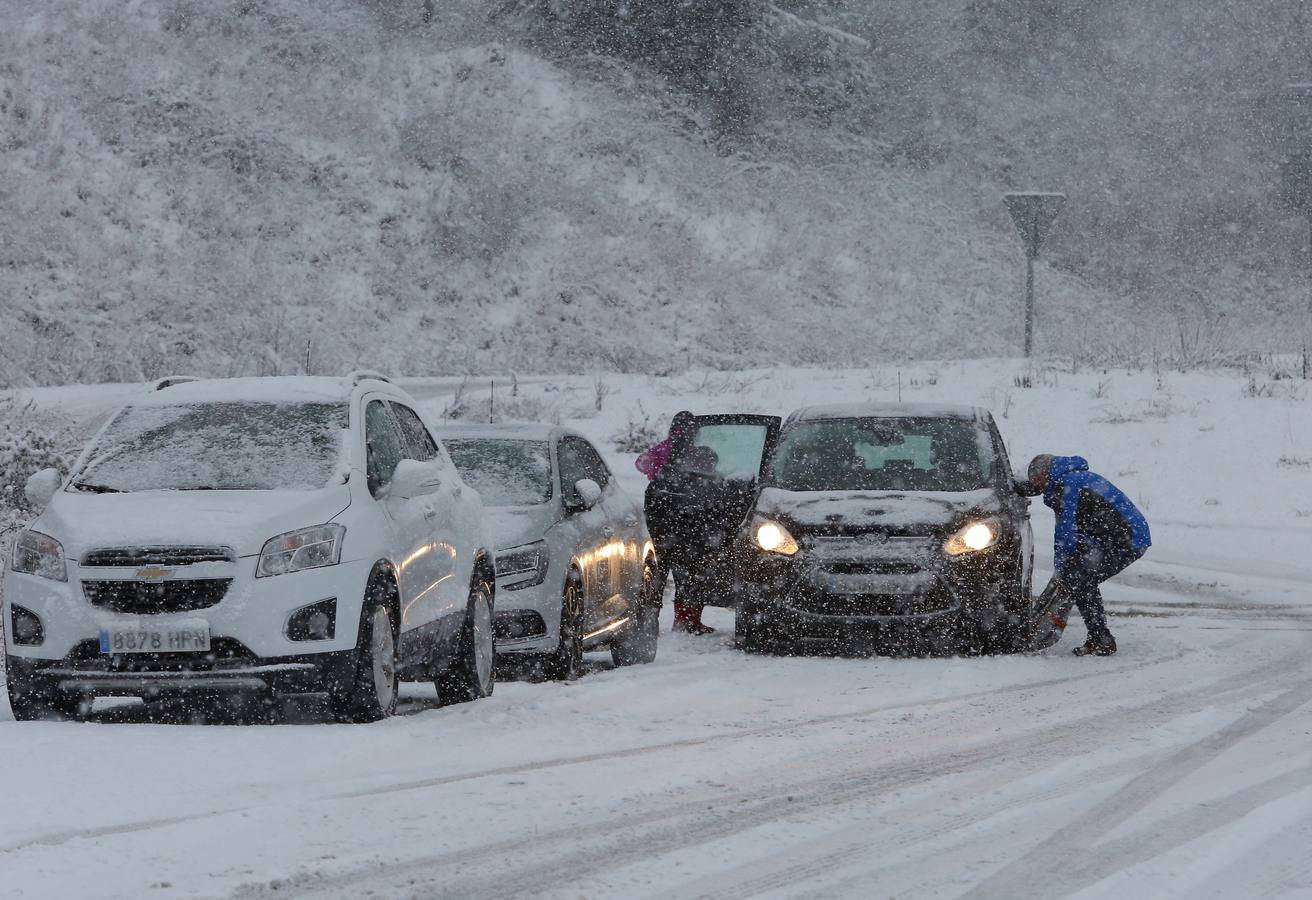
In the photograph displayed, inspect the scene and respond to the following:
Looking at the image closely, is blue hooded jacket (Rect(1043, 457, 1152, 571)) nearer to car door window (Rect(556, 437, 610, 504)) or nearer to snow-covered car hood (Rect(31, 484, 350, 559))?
car door window (Rect(556, 437, 610, 504))

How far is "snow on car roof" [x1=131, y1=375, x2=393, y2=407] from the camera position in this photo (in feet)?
33.3

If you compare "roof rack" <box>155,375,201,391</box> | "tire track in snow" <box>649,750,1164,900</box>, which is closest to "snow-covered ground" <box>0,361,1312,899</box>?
"tire track in snow" <box>649,750,1164,900</box>

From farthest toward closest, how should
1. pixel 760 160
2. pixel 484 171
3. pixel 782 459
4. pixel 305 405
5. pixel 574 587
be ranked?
pixel 760 160 → pixel 484 171 → pixel 782 459 → pixel 574 587 → pixel 305 405

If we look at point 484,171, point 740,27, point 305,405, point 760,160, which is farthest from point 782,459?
point 740,27

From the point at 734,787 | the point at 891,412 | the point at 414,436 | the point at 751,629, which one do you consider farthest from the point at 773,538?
the point at 734,787

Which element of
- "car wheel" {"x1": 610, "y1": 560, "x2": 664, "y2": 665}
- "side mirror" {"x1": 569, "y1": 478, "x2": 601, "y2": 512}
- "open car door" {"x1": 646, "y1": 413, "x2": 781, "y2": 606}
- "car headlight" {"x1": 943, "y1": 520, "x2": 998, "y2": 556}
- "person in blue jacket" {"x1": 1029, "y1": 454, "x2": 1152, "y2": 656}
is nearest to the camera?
"side mirror" {"x1": 569, "y1": 478, "x2": 601, "y2": 512}

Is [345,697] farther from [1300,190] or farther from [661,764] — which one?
[1300,190]

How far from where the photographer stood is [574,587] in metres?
11.7

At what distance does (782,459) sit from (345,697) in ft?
18.3

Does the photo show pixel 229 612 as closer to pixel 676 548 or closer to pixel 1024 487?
pixel 1024 487

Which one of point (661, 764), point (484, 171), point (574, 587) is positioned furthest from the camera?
point (484, 171)

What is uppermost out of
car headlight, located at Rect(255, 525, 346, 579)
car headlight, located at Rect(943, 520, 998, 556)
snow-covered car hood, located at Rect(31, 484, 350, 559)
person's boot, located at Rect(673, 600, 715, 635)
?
snow-covered car hood, located at Rect(31, 484, 350, 559)

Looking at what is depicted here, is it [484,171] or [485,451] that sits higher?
[484,171]

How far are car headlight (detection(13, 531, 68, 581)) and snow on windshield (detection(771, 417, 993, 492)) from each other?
19.1ft
